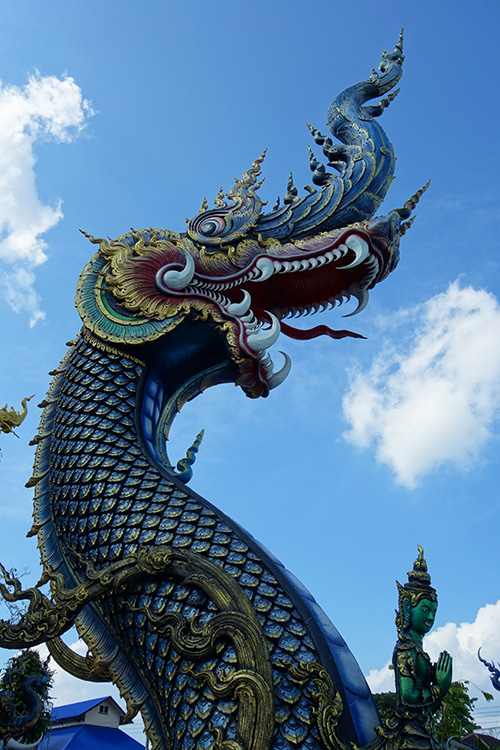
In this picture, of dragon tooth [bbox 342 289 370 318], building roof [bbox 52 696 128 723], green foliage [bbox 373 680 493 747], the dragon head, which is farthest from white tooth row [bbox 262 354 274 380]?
building roof [bbox 52 696 128 723]

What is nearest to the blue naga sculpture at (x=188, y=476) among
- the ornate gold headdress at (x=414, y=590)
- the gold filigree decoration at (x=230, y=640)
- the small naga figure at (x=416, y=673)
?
the gold filigree decoration at (x=230, y=640)

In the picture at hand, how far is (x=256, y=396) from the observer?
5500 mm

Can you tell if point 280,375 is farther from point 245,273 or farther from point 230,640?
point 230,640

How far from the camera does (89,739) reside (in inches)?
543

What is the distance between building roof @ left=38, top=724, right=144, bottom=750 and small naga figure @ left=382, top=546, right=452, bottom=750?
12.2m

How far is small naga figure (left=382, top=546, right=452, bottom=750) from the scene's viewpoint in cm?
296

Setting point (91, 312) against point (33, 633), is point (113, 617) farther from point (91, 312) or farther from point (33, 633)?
point (91, 312)

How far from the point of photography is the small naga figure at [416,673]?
9.73ft

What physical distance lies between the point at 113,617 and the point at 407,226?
384 cm

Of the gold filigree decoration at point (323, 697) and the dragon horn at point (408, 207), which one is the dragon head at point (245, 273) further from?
the gold filigree decoration at point (323, 697)

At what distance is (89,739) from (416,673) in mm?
12963

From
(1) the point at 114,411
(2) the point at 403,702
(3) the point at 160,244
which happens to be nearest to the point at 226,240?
(3) the point at 160,244

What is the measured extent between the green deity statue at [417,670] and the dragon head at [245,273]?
239 cm

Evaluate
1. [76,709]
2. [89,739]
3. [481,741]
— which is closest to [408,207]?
[481,741]
